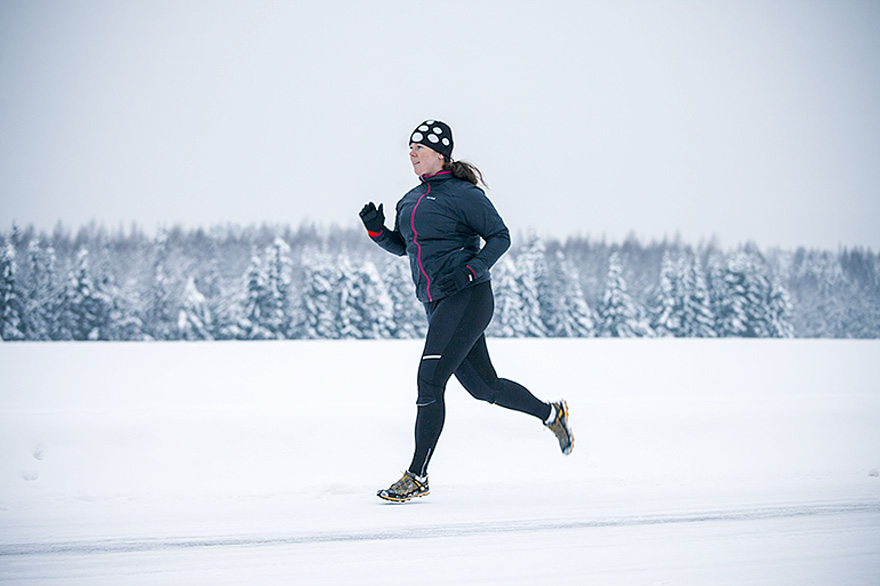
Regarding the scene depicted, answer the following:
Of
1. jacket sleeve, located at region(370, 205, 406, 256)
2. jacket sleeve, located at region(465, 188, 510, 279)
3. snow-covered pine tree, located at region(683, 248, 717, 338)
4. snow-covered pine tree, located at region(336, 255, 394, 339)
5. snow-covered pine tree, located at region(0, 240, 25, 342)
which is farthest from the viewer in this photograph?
snow-covered pine tree, located at region(683, 248, 717, 338)

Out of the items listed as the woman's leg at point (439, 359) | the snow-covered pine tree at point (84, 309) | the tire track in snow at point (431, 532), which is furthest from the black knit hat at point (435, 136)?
the snow-covered pine tree at point (84, 309)

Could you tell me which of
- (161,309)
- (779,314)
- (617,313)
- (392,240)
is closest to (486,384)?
(392,240)

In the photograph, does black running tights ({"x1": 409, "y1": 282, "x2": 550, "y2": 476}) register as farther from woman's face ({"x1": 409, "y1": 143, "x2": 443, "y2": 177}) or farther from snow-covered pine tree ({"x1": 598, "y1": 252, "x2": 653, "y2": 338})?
snow-covered pine tree ({"x1": 598, "y1": 252, "x2": 653, "y2": 338})

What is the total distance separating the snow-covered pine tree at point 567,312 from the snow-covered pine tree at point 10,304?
127 ft

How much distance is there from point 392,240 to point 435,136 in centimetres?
65

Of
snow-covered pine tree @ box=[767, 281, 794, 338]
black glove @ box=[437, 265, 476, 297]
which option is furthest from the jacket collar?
snow-covered pine tree @ box=[767, 281, 794, 338]

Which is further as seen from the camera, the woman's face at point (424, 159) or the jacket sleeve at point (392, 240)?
the jacket sleeve at point (392, 240)

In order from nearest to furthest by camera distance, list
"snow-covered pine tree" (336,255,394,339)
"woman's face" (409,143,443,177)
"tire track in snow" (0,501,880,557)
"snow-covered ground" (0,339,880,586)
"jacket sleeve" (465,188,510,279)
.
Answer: "snow-covered ground" (0,339,880,586) < "tire track in snow" (0,501,880,557) < "jacket sleeve" (465,188,510,279) < "woman's face" (409,143,443,177) < "snow-covered pine tree" (336,255,394,339)

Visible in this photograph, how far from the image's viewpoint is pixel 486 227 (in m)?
3.72

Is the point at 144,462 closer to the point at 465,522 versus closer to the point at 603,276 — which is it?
the point at 465,522

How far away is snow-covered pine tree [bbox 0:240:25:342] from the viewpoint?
149ft

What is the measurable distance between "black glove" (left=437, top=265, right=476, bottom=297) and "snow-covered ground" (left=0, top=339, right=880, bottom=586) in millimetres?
1107

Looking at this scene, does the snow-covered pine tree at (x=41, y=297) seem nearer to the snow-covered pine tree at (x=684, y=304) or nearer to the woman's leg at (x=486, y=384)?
the snow-covered pine tree at (x=684, y=304)

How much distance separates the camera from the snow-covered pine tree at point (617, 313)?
5428cm
